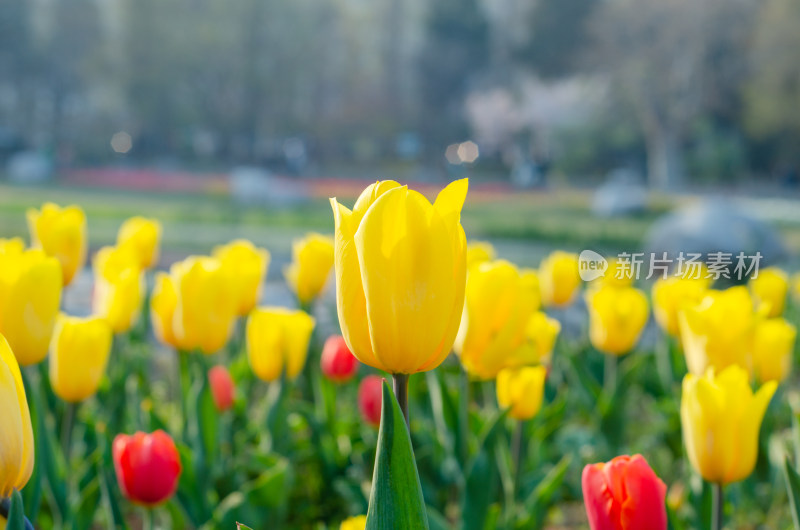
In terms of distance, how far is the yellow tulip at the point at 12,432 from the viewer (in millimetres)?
664

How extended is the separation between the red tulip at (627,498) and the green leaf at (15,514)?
0.55 metres

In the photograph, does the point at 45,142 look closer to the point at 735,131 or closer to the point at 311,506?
the point at 735,131

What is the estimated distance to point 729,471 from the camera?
3.30ft

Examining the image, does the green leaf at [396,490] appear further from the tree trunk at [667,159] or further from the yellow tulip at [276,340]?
the tree trunk at [667,159]

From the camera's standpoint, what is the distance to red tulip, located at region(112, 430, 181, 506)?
1.14 m

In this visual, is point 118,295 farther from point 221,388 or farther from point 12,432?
point 12,432

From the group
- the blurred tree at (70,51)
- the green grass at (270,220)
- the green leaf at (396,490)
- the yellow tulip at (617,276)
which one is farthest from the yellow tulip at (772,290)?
the blurred tree at (70,51)

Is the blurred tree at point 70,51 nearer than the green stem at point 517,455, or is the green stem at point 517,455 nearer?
the green stem at point 517,455

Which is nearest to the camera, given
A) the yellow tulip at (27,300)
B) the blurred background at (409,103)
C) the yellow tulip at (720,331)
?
the yellow tulip at (27,300)

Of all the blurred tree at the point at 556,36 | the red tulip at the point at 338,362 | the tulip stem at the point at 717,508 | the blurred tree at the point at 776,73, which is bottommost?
the red tulip at the point at 338,362

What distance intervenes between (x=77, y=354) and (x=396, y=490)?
0.83 meters

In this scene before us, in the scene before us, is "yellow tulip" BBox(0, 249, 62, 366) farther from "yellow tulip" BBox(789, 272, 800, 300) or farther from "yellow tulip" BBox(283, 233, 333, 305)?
"yellow tulip" BBox(789, 272, 800, 300)

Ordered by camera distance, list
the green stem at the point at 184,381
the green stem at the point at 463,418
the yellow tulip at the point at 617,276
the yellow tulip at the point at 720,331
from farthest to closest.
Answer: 1. the yellow tulip at the point at 617,276
2. the green stem at the point at 184,381
3. the green stem at the point at 463,418
4. the yellow tulip at the point at 720,331

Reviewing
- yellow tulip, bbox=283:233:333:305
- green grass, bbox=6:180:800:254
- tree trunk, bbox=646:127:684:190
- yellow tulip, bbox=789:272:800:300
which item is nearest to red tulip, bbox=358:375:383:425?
yellow tulip, bbox=283:233:333:305
